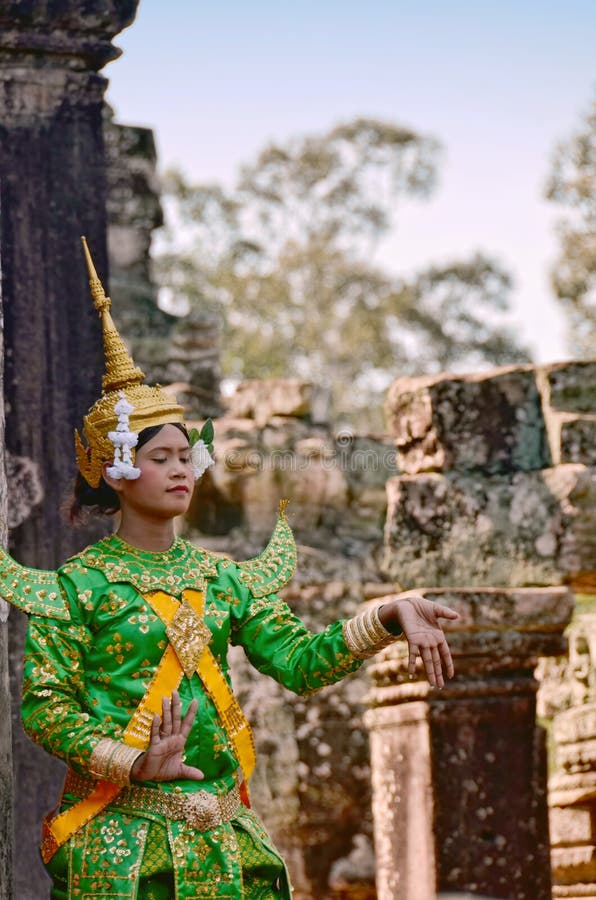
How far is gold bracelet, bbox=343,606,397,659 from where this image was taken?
3754 millimetres

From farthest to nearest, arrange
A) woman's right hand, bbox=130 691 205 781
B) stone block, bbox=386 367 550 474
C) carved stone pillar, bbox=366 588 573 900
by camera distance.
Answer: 1. stone block, bbox=386 367 550 474
2. carved stone pillar, bbox=366 588 573 900
3. woman's right hand, bbox=130 691 205 781

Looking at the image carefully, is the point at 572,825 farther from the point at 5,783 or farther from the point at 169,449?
the point at 169,449

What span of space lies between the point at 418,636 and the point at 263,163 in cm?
A: 2394

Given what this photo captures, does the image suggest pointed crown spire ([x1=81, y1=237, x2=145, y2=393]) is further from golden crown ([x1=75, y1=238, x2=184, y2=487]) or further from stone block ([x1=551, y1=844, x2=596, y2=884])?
stone block ([x1=551, y1=844, x2=596, y2=884])

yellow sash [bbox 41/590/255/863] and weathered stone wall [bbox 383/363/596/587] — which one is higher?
weathered stone wall [bbox 383/363/596/587]

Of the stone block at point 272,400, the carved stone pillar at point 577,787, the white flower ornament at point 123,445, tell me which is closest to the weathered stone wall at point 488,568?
the carved stone pillar at point 577,787

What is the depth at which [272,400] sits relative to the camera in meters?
9.57

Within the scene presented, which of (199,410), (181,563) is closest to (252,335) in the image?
(199,410)

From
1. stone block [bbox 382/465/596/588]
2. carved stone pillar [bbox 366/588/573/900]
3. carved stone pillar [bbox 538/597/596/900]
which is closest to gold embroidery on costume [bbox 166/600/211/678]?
carved stone pillar [bbox 366/588/573/900]

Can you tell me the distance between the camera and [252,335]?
25234 mm

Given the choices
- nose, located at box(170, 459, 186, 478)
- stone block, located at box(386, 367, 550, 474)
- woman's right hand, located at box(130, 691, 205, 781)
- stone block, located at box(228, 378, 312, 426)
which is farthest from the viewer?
stone block, located at box(228, 378, 312, 426)

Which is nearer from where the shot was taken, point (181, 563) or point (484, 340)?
point (181, 563)

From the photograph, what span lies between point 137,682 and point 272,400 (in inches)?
234

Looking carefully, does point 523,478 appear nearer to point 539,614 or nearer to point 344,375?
point 539,614
